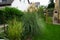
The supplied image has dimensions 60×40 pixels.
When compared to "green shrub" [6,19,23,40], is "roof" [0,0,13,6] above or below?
above

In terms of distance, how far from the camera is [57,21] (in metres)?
18.8

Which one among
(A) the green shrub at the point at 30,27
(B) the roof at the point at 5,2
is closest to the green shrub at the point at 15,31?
(A) the green shrub at the point at 30,27

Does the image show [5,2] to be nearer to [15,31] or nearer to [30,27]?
[30,27]

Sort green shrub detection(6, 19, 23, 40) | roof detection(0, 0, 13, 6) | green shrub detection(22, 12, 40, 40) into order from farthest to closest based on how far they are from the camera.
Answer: roof detection(0, 0, 13, 6) → green shrub detection(22, 12, 40, 40) → green shrub detection(6, 19, 23, 40)

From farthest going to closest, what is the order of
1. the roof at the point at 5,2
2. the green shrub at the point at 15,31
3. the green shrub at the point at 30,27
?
1. the roof at the point at 5,2
2. the green shrub at the point at 30,27
3. the green shrub at the point at 15,31

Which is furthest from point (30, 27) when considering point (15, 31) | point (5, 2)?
point (5, 2)

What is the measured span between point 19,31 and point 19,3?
22.6 m

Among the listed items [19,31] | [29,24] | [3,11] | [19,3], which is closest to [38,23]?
[29,24]

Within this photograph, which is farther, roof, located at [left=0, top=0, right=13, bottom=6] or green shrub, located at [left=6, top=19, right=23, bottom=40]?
roof, located at [left=0, top=0, right=13, bottom=6]

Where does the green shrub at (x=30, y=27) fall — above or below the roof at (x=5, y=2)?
below

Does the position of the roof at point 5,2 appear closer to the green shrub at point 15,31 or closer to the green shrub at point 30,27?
the green shrub at point 30,27

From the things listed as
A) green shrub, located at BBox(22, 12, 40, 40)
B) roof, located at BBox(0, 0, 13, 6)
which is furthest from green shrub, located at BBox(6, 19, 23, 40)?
roof, located at BBox(0, 0, 13, 6)

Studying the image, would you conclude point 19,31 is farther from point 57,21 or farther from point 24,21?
point 57,21

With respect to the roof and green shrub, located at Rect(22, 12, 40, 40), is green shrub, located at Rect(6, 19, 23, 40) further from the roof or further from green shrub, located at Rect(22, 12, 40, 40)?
the roof
